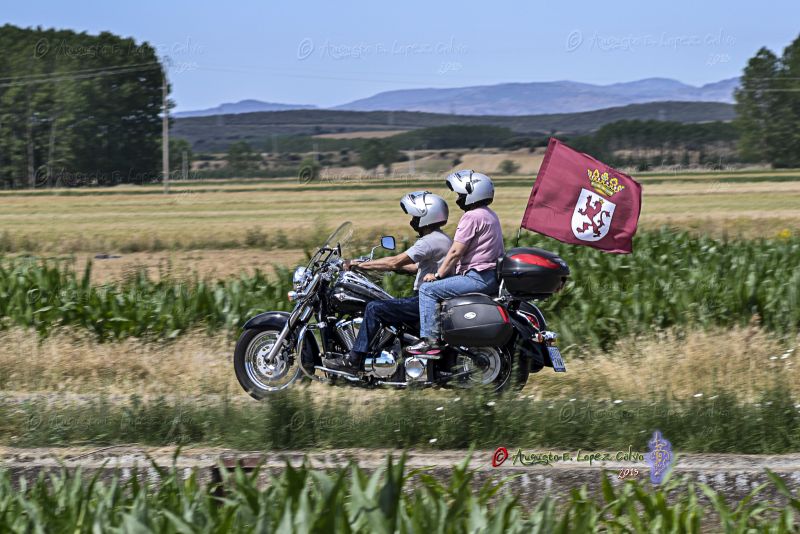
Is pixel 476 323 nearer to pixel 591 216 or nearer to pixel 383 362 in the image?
pixel 383 362

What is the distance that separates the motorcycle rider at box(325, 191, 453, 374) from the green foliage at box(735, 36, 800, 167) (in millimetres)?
62169

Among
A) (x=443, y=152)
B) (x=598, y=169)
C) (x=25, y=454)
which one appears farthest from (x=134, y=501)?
(x=443, y=152)

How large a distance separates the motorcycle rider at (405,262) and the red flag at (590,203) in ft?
4.37

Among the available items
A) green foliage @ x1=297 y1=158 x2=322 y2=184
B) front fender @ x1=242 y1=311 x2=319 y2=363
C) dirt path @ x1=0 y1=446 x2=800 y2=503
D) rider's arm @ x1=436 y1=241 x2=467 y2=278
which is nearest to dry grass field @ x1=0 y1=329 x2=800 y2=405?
front fender @ x1=242 y1=311 x2=319 y2=363

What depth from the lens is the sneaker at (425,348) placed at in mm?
8625

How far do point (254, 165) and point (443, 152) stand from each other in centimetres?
1145

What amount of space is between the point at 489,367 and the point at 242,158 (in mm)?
61278

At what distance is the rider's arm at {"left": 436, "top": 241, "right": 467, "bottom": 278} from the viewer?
28.1 feet

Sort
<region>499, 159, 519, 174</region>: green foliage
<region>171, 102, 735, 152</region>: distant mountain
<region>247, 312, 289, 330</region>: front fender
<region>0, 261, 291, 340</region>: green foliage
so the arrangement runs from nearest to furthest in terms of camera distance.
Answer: <region>247, 312, 289, 330</region>: front fender, <region>0, 261, 291, 340</region>: green foliage, <region>499, 159, 519, 174</region>: green foliage, <region>171, 102, 735, 152</region>: distant mountain

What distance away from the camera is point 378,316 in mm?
8695

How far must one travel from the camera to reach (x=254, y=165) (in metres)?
68.9

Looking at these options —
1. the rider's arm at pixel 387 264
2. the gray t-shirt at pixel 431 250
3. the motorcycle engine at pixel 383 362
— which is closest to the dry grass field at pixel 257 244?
the motorcycle engine at pixel 383 362

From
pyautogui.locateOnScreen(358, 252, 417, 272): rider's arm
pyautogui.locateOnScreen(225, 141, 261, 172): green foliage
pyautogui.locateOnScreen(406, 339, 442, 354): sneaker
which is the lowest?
pyautogui.locateOnScreen(225, 141, 261, 172): green foliage

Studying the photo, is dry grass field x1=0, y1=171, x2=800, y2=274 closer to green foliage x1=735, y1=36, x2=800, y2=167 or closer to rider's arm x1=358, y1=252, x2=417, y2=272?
green foliage x1=735, y1=36, x2=800, y2=167
